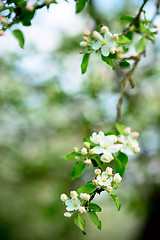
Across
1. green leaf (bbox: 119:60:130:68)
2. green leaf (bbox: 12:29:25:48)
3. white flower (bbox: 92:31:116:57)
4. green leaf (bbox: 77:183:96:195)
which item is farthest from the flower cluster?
green leaf (bbox: 77:183:96:195)

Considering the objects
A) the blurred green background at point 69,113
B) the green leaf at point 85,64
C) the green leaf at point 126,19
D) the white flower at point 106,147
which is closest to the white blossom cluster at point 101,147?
the white flower at point 106,147

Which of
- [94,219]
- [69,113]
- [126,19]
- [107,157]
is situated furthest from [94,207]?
[69,113]

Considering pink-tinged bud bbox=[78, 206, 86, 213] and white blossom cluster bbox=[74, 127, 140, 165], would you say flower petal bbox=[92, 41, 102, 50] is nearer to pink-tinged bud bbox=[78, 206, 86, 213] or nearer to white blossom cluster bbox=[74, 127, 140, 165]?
white blossom cluster bbox=[74, 127, 140, 165]

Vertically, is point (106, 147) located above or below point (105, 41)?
below

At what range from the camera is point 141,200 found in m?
3.59

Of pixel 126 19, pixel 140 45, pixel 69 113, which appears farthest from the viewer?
pixel 69 113

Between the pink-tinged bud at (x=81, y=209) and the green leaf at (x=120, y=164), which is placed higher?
the green leaf at (x=120, y=164)

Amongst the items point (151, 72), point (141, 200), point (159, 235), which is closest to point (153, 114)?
point (151, 72)

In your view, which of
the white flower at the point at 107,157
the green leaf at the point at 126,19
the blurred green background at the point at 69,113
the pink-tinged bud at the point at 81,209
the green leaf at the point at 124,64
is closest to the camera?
the pink-tinged bud at the point at 81,209

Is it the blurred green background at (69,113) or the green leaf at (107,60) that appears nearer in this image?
the green leaf at (107,60)

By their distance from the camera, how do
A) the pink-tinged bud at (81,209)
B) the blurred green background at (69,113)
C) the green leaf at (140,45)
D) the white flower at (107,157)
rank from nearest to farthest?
the pink-tinged bud at (81,209) < the white flower at (107,157) < the green leaf at (140,45) < the blurred green background at (69,113)

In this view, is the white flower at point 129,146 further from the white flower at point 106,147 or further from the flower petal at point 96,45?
the flower petal at point 96,45

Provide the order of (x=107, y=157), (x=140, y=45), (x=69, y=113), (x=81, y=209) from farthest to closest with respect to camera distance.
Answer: (x=69, y=113)
(x=140, y=45)
(x=107, y=157)
(x=81, y=209)

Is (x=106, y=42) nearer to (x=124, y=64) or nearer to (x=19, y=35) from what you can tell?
(x=124, y=64)
